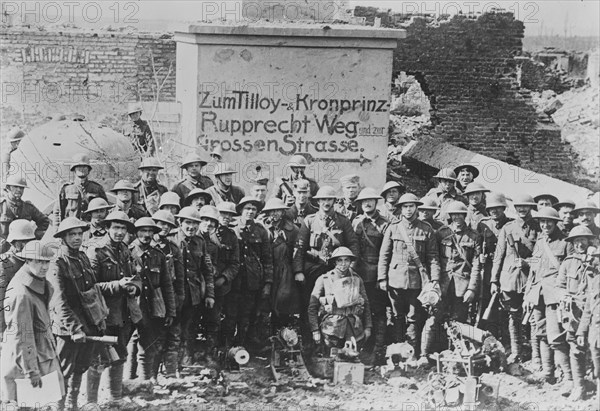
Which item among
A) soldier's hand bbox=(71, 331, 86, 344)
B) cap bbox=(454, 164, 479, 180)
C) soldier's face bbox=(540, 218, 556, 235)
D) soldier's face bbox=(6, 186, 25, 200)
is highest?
cap bbox=(454, 164, 479, 180)

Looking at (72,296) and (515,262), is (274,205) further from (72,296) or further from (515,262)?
(515,262)

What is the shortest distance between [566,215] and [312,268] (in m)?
2.54

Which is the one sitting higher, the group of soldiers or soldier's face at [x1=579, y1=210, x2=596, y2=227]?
soldier's face at [x1=579, y1=210, x2=596, y2=227]

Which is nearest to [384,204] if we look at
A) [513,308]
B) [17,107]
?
[513,308]

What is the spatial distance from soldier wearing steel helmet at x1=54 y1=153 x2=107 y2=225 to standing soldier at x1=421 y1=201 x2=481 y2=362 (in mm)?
3391

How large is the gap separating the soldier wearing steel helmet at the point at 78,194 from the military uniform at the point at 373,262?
2552 millimetres

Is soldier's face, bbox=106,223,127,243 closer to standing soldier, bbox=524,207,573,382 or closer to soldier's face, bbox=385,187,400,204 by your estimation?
soldier's face, bbox=385,187,400,204

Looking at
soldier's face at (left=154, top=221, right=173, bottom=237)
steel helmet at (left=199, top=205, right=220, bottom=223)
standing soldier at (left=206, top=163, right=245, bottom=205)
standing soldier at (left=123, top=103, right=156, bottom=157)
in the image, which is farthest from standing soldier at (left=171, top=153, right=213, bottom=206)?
standing soldier at (left=123, top=103, right=156, bottom=157)

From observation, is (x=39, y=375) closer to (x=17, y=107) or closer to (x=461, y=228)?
(x=461, y=228)

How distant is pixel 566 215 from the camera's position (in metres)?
11.5

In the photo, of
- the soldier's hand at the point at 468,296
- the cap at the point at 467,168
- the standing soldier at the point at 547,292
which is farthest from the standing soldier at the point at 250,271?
the standing soldier at the point at 547,292

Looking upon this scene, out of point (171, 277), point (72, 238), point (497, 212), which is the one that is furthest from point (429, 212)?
point (72, 238)

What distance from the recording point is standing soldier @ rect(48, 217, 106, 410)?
10.1 m

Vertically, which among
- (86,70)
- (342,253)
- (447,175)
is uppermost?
(86,70)
